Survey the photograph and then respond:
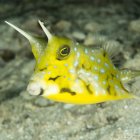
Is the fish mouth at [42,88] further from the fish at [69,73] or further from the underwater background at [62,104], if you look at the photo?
the underwater background at [62,104]

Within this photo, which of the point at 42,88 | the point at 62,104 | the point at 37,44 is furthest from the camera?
the point at 62,104

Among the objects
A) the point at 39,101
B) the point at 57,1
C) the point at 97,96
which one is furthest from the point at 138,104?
the point at 57,1

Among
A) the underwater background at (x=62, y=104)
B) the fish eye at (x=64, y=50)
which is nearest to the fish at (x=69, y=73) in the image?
the fish eye at (x=64, y=50)

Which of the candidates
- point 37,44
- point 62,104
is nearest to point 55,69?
point 37,44

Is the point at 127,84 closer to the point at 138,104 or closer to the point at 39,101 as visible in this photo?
the point at 138,104

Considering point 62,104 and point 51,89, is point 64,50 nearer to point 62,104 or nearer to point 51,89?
point 51,89

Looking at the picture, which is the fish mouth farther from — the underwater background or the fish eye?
the underwater background

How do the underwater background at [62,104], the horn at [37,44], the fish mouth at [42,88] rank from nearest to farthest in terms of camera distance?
the fish mouth at [42,88] → the horn at [37,44] → the underwater background at [62,104]

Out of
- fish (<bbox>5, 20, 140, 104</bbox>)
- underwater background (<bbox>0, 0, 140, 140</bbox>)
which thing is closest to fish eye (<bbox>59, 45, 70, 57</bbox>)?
fish (<bbox>5, 20, 140, 104</bbox>)
